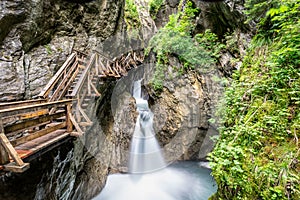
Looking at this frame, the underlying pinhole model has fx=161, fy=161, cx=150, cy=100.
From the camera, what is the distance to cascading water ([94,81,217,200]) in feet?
27.8

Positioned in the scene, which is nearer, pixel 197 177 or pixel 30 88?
pixel 30 88

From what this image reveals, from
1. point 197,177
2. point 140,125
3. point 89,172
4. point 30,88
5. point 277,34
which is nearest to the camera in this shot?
point 277,34

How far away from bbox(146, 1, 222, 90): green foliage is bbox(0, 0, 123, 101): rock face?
16.0 feet

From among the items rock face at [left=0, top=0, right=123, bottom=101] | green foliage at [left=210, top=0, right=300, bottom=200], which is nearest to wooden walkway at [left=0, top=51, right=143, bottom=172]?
rock face at [left=0, top=0, right=123, bottom=101]

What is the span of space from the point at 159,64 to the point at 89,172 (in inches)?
312

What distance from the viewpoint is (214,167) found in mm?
2684

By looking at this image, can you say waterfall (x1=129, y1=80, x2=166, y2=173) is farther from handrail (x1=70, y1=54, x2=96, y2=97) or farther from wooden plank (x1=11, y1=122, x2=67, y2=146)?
wooden plank (x1=11, y1=122, x2=67, y2=146)

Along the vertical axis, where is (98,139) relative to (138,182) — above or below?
above

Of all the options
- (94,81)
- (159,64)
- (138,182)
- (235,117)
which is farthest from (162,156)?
(235,117)

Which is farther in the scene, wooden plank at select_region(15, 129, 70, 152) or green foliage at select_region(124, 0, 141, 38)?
green foliage at select_region(124, 0, 141, 38)

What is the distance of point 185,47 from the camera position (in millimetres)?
9750

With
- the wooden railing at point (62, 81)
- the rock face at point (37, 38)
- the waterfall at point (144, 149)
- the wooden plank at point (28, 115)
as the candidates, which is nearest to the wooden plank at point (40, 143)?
the wooden plank at point (28, 115)

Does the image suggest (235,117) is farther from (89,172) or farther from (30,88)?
(89,172)

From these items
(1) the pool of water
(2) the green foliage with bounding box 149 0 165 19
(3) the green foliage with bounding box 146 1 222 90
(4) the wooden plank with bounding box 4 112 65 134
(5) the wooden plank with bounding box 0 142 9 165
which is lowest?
(1) the pool of water
